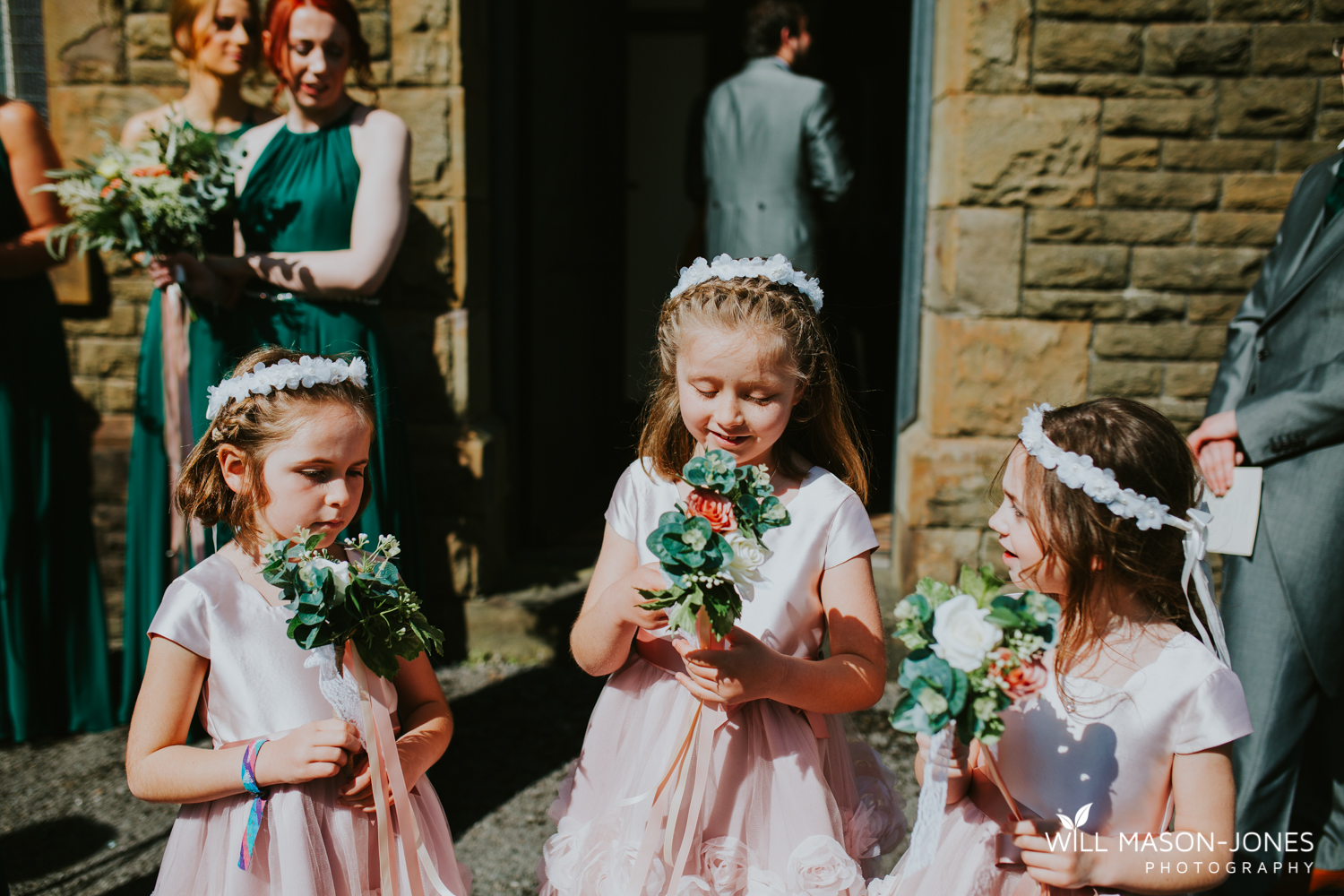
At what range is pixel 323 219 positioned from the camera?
325 centimetres

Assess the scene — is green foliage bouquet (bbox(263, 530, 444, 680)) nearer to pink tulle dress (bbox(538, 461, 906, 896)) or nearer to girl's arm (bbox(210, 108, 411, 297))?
pink tulle dress (bbox(538, 461, 906, 896))

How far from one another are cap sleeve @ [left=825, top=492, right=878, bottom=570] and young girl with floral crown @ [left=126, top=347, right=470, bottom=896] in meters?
0.84

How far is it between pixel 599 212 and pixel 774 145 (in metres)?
1.65

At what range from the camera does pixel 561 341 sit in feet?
17.7

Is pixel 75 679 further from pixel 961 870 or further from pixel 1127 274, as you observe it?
pixel 1127 274

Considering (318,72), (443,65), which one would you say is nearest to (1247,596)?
(318,72)

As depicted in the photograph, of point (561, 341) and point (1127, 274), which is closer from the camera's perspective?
point (1127, 274)

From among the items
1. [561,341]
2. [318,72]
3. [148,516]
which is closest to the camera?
[318,72]

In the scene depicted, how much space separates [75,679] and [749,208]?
3442 mm

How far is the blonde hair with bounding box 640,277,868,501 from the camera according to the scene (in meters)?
2.01

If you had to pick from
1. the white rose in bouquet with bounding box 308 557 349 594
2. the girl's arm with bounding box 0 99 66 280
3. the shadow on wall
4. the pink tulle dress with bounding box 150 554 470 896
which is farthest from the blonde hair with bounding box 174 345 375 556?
the shadow on wall

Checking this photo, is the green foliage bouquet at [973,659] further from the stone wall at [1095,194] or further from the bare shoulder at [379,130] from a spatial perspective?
the stone wall at [1095,194]

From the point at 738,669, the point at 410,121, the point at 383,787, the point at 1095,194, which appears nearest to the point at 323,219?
the point at 410,121

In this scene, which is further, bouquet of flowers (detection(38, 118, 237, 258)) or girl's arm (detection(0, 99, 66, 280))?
girl's arm (detection(0, 99, 66, 280))
